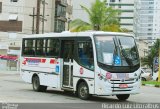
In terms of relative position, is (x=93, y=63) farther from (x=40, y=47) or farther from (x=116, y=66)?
(x=40, y=47)

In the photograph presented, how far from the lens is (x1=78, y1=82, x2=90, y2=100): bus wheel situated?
64.7 feet

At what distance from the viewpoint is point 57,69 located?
71.5ft

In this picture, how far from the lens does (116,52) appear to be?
19.4 m

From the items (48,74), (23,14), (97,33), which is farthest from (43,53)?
(23,14)

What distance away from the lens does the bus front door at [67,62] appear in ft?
68.5

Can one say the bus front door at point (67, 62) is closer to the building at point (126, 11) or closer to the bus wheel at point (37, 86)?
the bus wheel at point (37, 86)

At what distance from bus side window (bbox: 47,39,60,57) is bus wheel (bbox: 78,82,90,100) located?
7.92ft

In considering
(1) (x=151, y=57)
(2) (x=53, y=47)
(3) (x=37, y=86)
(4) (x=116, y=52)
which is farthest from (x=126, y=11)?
(4) (x=116, y=52)

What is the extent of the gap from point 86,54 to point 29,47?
17.9 feet

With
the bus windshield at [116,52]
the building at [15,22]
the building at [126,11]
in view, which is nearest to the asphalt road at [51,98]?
the bus windshield at [116,52]

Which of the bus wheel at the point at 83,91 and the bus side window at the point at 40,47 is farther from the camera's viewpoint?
the bus side window at the point at 40,47

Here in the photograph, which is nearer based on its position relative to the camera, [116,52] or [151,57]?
[116,52]

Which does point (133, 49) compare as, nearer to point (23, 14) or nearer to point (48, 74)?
point (48, 74)

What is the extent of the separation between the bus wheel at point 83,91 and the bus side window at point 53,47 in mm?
2414
